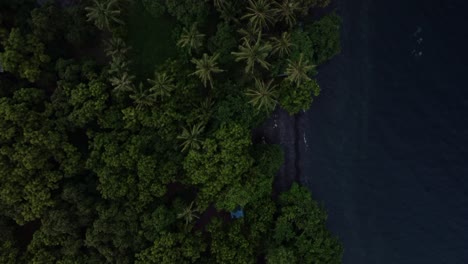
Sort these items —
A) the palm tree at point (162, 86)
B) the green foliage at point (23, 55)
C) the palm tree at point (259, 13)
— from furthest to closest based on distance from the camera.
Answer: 1. the palm tree at point (259, 13)
2. the palm tree at point (162, 86)
3. the green foliage at point (23, 55)

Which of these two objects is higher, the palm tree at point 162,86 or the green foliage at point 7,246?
the palm tree at point 162,86

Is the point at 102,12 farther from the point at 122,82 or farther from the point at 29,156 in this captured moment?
the point at 29,156

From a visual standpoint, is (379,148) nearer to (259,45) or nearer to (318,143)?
(318,143)

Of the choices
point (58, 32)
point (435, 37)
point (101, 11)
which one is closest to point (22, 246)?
point (58, 32)

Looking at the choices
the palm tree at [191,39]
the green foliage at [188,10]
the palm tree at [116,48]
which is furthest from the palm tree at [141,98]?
the green foliage at [188,10]

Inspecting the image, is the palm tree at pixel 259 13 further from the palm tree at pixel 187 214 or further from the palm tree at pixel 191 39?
the palm tree at pixel 187 214

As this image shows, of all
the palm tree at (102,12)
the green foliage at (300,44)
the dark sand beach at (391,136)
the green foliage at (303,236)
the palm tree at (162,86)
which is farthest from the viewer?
the dark sand beach at (391,136)

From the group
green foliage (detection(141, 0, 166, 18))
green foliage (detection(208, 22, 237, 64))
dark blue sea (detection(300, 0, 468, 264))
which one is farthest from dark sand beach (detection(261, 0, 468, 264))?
green foliage (detection(141, 0, 166, 18))
